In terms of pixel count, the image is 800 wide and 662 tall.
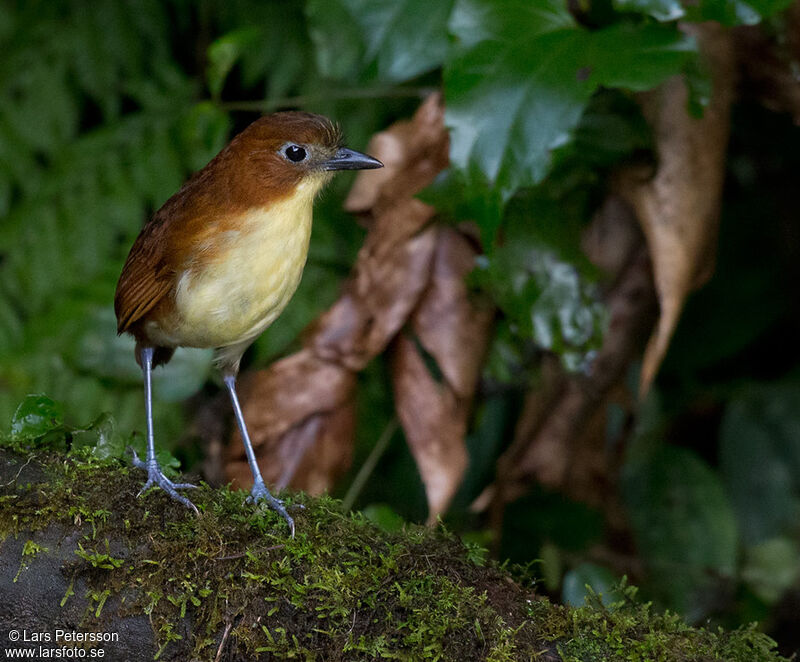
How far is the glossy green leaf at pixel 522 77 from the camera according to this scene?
243 centimetres

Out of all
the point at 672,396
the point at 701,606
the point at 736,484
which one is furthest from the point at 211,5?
the point at 701,606

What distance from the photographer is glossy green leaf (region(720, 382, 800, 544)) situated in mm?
3852

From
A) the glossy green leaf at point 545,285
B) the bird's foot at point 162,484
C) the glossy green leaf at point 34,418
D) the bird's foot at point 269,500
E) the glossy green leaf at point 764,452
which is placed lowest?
the glossy green leaf at point 764,452

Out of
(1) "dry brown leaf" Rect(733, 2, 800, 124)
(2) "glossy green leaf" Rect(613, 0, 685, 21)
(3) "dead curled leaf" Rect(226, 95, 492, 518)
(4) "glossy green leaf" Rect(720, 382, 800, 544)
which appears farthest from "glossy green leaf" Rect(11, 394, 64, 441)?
(4) "glossy green leaf" Rect(720, 382, 800, 544)

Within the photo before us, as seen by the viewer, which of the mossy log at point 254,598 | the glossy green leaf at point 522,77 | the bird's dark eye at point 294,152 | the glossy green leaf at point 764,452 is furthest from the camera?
the glossy green leaf at point 764,452

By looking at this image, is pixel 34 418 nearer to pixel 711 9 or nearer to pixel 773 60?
pixel 711 9

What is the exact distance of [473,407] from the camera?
3309 millimetres

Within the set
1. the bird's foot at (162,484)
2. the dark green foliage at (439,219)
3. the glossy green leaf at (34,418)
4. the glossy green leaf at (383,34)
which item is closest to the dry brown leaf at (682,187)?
the dark green foliage at (439,219)

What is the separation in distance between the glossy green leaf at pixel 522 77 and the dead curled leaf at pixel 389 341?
0.49 m

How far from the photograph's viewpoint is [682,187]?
115 inches

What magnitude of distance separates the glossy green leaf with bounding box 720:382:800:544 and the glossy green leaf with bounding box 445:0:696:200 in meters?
1.86

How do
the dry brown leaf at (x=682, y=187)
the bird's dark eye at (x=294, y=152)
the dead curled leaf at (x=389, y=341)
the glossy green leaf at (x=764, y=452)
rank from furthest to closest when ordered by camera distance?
1. the glossy green leaf at (x=764, y=452)
2. the dead curled leaf at (x=389, y=341)
3. the dry brown leaf at (x=682, y=187)
4. the bird's dark eye at (x=294, y=152)

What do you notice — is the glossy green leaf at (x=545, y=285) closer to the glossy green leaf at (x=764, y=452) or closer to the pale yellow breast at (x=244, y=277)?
the pale yellow breast at (x=244, y=277)

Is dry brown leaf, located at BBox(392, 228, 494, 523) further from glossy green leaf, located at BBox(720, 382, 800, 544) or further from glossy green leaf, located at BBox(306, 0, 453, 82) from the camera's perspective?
glossy green leaf, located at BBox(720, 382, 800, 544)
